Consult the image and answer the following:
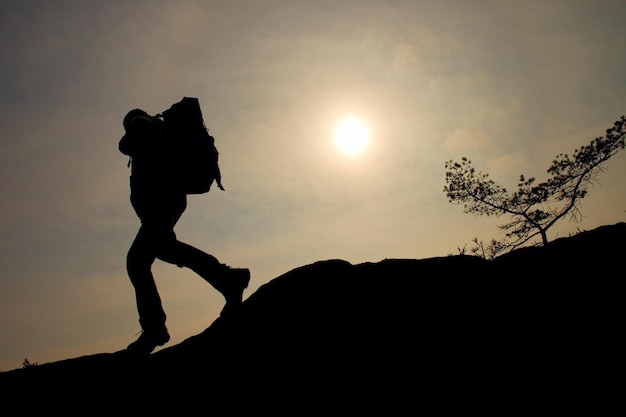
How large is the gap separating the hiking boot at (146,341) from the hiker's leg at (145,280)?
4cm

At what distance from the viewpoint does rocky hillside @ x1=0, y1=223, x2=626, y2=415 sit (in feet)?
8.34

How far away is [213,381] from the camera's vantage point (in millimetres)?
2969

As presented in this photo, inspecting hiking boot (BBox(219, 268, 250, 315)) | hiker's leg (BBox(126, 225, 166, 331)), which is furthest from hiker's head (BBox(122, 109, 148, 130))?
hiking boot (BBox(219, 268, 250, 315))

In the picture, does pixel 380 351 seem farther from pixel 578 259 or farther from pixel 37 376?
pixel 37 376

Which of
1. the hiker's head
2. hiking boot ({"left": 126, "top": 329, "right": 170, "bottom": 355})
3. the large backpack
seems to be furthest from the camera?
the large backpack

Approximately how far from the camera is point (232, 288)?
4141mm

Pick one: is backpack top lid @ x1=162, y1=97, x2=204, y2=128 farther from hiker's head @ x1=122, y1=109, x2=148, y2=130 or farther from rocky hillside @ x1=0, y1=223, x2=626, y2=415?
rocky hillside @ x1=0, y1=223, x2=626, y2=415

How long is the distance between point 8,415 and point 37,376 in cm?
64

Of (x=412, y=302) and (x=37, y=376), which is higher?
(x=412, y=302)

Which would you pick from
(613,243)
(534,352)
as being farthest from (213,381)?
(613,243)

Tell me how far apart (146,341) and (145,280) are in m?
0.58

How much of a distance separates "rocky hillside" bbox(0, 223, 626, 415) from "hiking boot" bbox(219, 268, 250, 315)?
0.29 m

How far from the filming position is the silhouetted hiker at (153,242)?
3766mm

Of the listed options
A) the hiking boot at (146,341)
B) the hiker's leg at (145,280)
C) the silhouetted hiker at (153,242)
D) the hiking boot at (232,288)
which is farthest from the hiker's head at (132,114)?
the hiking boot at (146,341)
